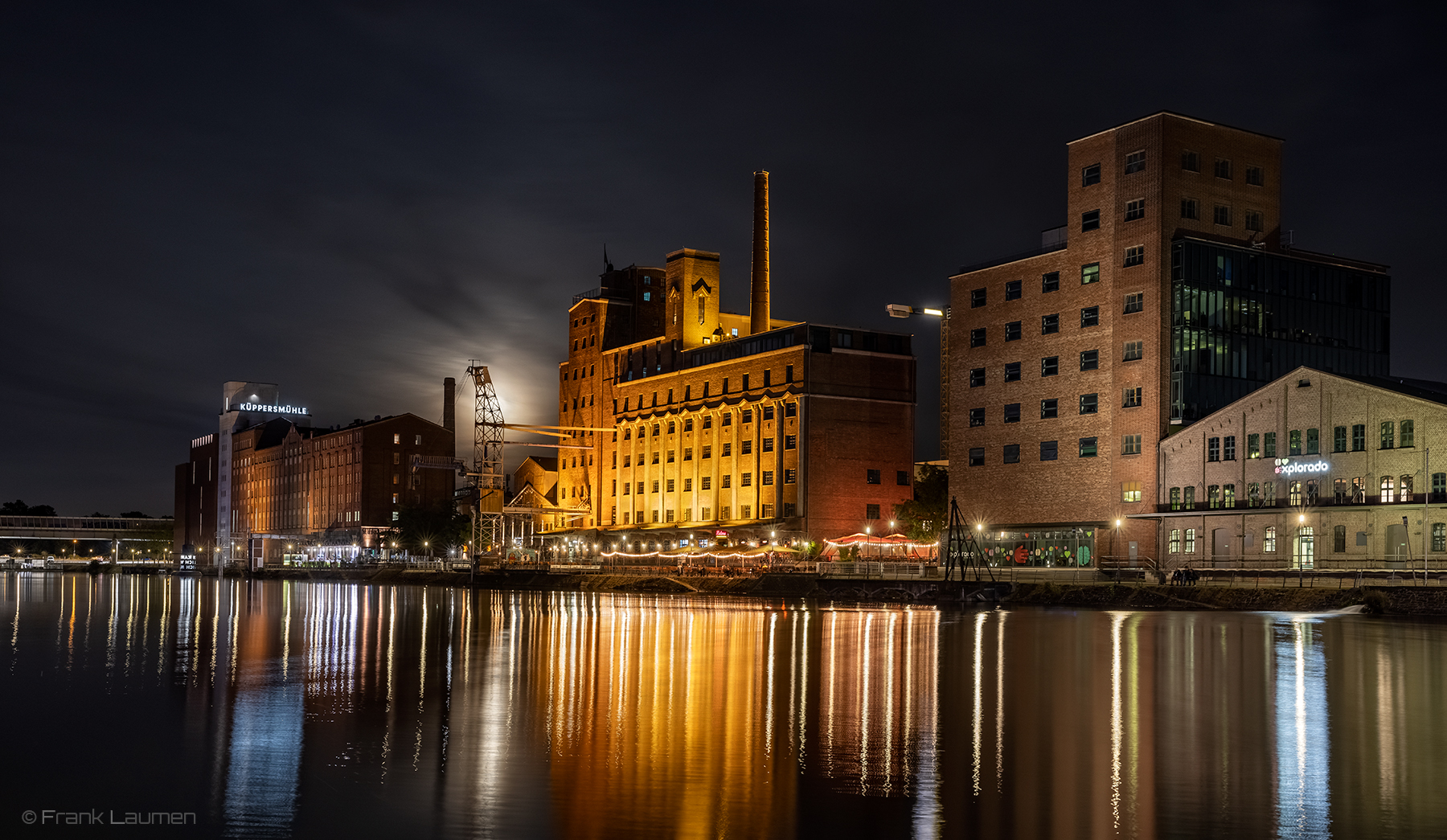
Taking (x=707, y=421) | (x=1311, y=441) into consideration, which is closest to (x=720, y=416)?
(x=707, y=421)

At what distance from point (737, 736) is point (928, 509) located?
89988 millimetres

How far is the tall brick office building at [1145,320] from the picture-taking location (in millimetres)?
77562

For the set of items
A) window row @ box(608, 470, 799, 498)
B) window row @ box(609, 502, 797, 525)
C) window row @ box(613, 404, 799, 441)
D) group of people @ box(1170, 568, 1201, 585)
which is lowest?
group of people @ box(1170, 568, 1201, 585)

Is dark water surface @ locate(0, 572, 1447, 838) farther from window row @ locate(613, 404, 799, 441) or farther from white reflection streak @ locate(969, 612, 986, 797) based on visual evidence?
window row @ locate(613, 404, 799, 441)

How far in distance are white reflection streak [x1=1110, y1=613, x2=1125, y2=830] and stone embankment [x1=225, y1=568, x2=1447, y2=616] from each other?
20311mm

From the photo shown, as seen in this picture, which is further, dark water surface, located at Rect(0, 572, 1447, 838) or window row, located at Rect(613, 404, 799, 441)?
window row, located at Rect(613, 404, 799, 441)

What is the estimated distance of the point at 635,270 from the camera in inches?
6048

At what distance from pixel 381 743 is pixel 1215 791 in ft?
37.4

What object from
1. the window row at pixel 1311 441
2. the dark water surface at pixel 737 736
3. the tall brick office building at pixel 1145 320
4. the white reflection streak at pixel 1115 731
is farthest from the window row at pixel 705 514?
the white reflection streak at pixel 1115 731

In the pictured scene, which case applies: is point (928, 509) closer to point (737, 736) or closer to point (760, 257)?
point (760, 257)

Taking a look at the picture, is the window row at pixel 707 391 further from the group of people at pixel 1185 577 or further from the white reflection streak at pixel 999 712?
Answer: the white reflection streak at pixel 999 712

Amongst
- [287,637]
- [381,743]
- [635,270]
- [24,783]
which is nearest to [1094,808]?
[381,743]

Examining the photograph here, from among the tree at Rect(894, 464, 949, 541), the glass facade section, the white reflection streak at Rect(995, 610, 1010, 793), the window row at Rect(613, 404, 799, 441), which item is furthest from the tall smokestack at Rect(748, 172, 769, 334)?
the white reflection streak at Rect(995, 610, 1010, 793)

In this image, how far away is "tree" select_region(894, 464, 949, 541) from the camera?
346 ft
